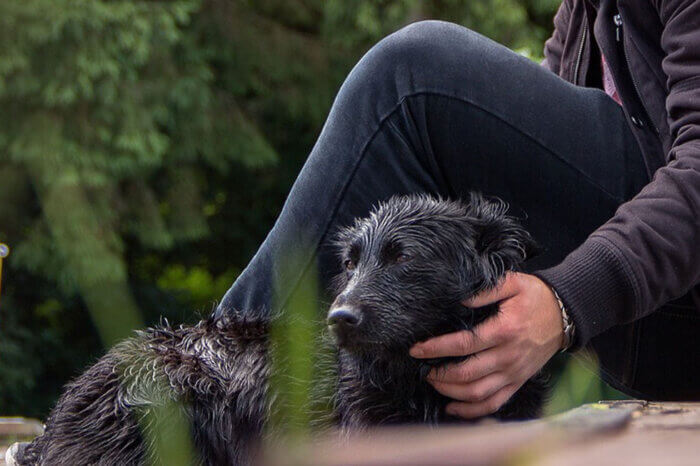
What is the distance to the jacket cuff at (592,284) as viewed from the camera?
1512mm

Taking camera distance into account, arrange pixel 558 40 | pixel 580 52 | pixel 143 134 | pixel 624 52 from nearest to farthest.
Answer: pixel 624 52 < pixel 580 52 < pixel 558 40 < pixel 143 134

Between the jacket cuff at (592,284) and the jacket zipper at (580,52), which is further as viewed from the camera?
the jacket zipper at (580,52)

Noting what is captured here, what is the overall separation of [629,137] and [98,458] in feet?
4.00

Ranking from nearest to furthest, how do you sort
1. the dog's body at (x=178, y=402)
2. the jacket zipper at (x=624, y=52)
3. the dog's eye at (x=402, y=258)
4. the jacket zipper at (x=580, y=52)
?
the dog's eye at (x=402, y=258) < the dog's body at (x=178, y=402) < the jacket zipper at (x=624, y=52) < the jacket zipper at (x=580, y=52)

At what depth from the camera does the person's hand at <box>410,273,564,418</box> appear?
1485 mm

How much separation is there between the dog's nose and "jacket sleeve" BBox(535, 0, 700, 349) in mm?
323

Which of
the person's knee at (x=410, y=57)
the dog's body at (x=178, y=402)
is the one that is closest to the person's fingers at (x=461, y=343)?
the dog's body at (x=178, y=402)

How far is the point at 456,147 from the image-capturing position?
71.3 inches

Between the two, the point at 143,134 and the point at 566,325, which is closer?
the point at 566,325

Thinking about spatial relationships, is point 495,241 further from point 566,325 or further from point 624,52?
point 624,52

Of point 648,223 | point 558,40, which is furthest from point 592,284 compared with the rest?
point 558,40

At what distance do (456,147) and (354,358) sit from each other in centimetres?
47

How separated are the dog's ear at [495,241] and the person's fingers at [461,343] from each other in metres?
0.11

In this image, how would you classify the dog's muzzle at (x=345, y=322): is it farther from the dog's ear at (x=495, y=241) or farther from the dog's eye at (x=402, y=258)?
the dog's ear at (x=495, y=241)
